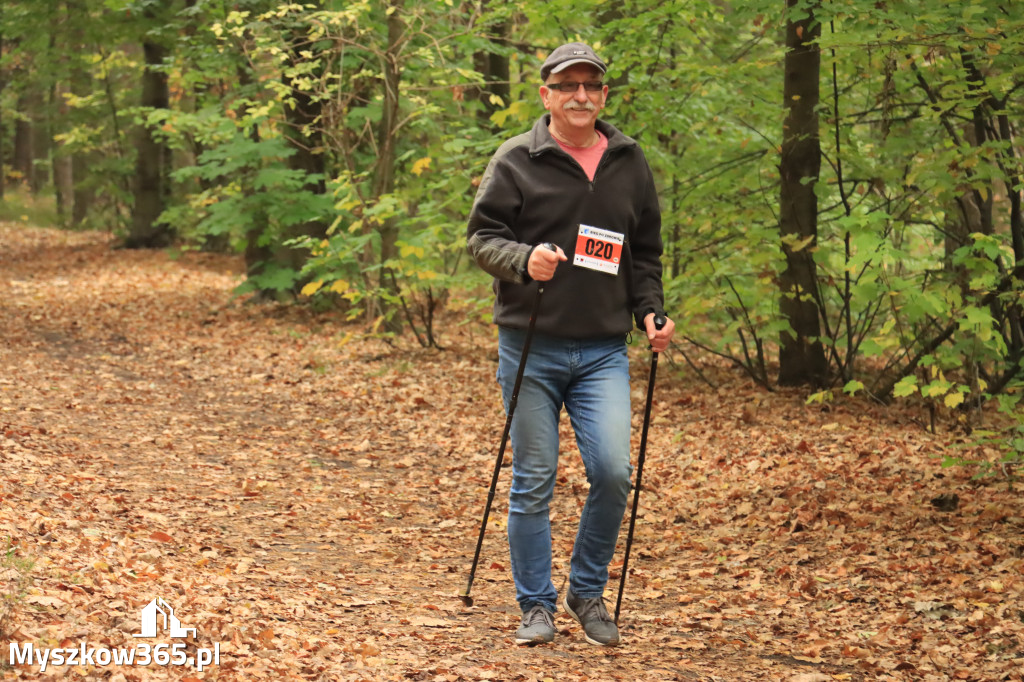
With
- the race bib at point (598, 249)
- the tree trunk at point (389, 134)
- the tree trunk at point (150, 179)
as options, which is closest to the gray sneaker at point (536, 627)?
the race bib at point (598, 249)

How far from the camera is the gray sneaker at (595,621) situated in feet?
13.6

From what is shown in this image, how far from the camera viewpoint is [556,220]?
3.97 meters

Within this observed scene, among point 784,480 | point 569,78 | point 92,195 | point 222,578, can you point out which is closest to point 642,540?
point 784,480

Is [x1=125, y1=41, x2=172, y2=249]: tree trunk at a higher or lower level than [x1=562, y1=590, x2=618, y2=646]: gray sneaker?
higher

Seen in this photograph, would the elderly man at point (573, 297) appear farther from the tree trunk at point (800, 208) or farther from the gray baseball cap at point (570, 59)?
the tree trunk at point (800, 208)

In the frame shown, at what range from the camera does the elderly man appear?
3967 mm

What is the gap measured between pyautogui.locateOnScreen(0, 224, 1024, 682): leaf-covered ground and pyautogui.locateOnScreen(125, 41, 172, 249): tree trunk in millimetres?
11264

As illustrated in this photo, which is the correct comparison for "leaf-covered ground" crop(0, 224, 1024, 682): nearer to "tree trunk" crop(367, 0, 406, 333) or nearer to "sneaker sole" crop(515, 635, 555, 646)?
"sneaker sole" crop(515, 635, 555, 646)

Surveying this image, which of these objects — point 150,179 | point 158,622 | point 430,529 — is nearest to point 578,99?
point 158,622

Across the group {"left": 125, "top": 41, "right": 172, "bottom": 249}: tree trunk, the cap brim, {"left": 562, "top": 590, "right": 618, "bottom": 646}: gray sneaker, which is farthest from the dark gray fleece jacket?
{"left": 125, "top": 41, "right": 172, "bottom": 249}: tree trunk

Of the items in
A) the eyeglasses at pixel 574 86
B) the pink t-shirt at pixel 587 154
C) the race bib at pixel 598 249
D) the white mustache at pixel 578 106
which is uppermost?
the eyeglasses at pixel 574 86

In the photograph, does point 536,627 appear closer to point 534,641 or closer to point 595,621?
point 534,641

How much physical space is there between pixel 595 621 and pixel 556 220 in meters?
1.70

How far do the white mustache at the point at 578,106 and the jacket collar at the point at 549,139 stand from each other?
0.41ft
